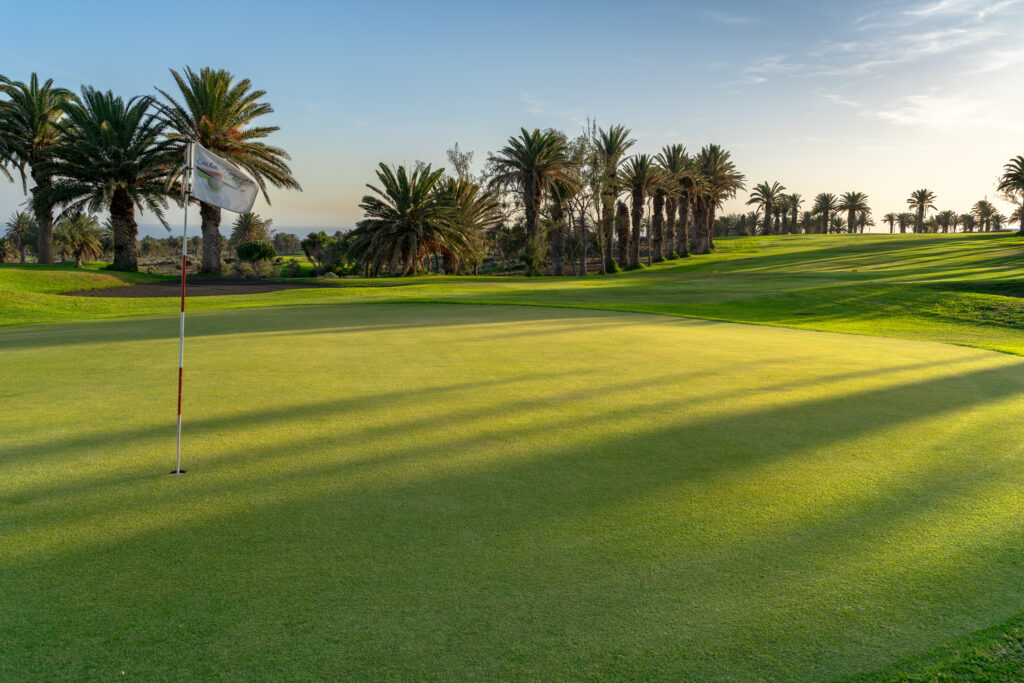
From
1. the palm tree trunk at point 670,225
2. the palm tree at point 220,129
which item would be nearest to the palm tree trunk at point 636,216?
the palm tree trunk at point 670,225

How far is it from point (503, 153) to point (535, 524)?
170 feet

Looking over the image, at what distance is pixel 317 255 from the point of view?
71.7 metres

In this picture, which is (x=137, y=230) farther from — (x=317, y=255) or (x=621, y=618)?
(x=621, y=618)

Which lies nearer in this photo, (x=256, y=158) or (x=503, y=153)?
(x=256, y=158)

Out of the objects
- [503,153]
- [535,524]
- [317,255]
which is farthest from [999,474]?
[317,255]

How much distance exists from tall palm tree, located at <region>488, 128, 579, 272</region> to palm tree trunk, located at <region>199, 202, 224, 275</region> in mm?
24670

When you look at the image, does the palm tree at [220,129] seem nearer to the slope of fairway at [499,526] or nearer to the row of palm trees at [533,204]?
the row of palm trees at [533,204]

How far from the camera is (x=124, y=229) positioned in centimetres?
3588

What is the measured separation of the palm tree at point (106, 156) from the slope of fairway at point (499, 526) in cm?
3186

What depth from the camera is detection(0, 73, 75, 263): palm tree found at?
3678 cm

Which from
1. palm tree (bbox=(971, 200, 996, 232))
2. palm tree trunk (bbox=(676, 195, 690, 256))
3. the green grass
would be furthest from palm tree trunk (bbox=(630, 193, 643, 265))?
palm tree (bbox=(971, 200, 996, 232))

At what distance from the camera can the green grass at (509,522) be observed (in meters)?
2.65

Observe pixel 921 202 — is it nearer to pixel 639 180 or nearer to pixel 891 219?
pixel 891 219

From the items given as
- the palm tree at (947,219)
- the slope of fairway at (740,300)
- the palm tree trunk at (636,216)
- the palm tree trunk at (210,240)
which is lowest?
the slope of fairway at (740,300)
